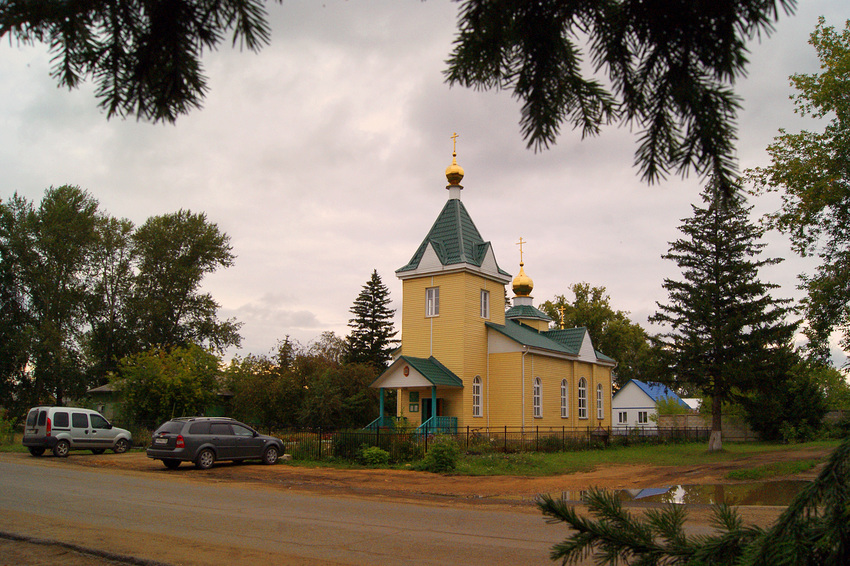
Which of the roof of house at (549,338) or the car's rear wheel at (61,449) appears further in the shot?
the roof of house at (549,338)

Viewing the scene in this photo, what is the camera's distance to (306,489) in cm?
1552

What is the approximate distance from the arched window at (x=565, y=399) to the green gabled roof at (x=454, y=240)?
291 inches

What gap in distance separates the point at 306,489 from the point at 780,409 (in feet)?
99.7

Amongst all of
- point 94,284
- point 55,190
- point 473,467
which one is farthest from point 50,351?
point 473,467

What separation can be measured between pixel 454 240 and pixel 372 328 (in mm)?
25256

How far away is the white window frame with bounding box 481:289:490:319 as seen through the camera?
33.1m

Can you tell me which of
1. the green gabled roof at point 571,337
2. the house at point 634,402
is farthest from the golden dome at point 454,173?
the house at point 634,402

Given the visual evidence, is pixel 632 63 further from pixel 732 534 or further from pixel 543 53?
pixel 732 534

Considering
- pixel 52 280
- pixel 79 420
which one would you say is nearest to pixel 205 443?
pixel 79 420

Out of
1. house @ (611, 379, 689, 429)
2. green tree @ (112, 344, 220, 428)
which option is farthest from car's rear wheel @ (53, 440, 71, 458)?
house @ (611, 379, 689, 429)

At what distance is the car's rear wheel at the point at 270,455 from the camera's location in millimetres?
22094

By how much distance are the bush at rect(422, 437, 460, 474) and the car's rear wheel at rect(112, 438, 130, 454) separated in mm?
15051

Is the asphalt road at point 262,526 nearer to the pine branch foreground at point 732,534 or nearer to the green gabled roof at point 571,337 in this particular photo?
the pine branch foreground at point 732,534

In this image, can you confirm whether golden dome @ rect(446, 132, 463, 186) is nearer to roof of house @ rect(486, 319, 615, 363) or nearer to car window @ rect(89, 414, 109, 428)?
roof of house @ rect(486, 319, 615, 363)
